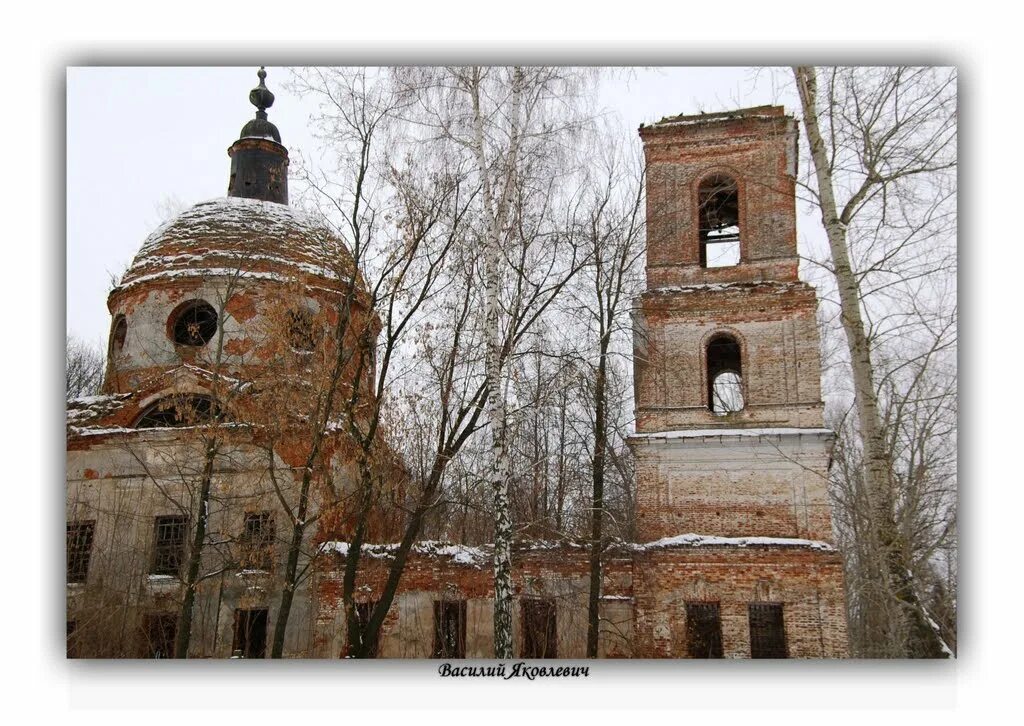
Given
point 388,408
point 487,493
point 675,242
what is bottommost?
point 487,493

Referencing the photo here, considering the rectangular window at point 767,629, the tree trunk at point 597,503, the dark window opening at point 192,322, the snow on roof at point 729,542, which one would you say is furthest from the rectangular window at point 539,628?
the dark window opening at point 192,322

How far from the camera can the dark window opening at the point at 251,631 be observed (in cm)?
885

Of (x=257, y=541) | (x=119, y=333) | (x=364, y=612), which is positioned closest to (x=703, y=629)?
(x=364, y=612)

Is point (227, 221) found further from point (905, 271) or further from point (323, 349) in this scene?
point (905, 271)

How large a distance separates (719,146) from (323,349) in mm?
5597

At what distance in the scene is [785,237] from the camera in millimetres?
10914

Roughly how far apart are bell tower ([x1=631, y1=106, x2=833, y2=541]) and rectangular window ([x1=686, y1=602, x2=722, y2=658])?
89 centimetres

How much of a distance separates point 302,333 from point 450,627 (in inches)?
130

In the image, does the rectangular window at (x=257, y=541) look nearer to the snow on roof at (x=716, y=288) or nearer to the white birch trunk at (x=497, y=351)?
the white birch trunk at (x=497, y=351)

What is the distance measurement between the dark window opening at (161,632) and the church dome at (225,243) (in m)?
4.24

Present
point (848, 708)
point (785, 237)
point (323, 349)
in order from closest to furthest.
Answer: point (848, 708) < point (323, 349) < point (785, 237)

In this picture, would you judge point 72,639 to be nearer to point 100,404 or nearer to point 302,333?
point 302,333

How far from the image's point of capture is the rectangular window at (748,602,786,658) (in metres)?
8.23
